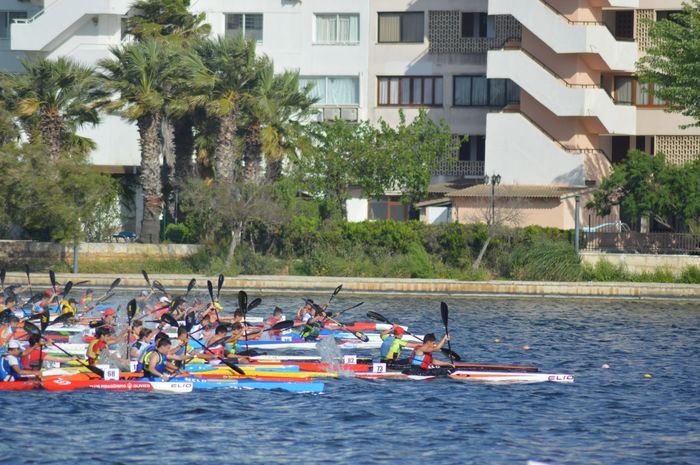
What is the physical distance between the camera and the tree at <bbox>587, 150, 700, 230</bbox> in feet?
173

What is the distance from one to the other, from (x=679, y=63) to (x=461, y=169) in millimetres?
13471

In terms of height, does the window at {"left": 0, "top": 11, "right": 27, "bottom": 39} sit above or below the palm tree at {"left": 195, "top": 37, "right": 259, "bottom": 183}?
above

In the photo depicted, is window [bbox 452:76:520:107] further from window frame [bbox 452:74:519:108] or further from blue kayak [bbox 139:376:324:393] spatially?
blue kayak [bbox 139:376:324:393]

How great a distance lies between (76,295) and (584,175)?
24352 millimetres

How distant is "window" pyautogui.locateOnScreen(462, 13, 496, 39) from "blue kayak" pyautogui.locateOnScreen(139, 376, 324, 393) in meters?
37.4

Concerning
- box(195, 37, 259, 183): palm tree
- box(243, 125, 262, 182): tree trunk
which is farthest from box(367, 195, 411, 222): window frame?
box(195, 37, 259, 183): palm tree

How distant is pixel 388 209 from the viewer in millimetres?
64562

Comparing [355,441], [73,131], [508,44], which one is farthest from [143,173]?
[355,441]

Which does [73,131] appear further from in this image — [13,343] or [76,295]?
[13,343]

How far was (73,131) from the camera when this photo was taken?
184 feet

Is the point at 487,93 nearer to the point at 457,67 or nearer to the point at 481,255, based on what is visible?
the point at 457,67

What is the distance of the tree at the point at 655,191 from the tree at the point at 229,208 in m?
14.0

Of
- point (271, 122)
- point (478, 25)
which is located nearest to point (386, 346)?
point (271, 122)

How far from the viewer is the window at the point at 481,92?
64125mm
